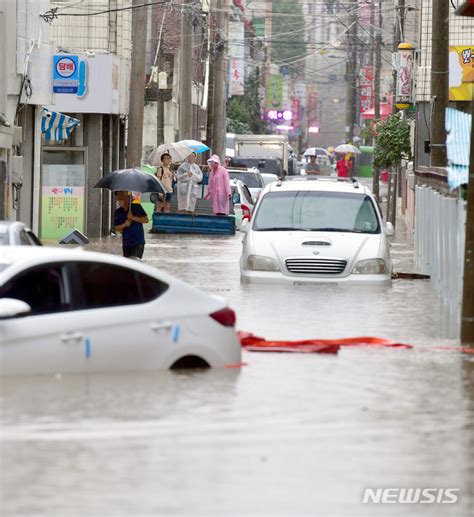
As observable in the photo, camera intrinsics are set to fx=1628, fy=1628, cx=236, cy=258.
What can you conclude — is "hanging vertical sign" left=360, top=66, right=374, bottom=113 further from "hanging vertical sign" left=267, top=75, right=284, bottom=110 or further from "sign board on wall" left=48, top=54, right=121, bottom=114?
"sign board on wall" left=48, top=54, right=121, bottom=114

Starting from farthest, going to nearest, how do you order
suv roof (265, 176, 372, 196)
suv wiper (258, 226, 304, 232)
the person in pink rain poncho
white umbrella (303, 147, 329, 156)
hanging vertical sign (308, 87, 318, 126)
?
hanging vertical sign (308, 87, 318, 126) < white umbrella (303, 147, 329, 156) < the person in pink rain poncho < suv roof (265, 176, 372, 196) < suv wiper (258, 226, 304, 232)

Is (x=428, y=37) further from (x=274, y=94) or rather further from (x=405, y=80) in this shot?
(x=274, y=94)

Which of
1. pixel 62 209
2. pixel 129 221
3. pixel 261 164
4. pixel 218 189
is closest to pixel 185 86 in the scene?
pixel 218 189

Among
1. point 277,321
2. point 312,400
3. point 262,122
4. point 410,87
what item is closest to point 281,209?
point 277,321

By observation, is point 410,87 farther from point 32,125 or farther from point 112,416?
point 112,416

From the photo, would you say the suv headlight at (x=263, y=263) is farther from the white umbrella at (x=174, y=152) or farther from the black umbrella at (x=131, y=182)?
the white umbrella at (x=174, y=152)

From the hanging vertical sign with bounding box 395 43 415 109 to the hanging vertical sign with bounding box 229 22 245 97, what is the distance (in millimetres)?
58270

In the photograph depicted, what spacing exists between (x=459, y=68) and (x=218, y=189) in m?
6.90

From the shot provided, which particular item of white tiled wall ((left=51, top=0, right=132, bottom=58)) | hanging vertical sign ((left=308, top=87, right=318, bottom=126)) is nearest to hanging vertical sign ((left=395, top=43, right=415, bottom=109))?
white tiled wall ((left=51, top=0, right=132, bottom=58))

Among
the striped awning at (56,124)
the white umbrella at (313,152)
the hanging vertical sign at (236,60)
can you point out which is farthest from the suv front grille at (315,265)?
the hanging vertical sign at (236,60)

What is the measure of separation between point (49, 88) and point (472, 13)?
58.8 ft

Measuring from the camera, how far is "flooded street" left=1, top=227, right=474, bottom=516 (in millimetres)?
8125

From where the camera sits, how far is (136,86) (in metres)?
39.0

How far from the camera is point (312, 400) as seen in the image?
11633 millimetres
